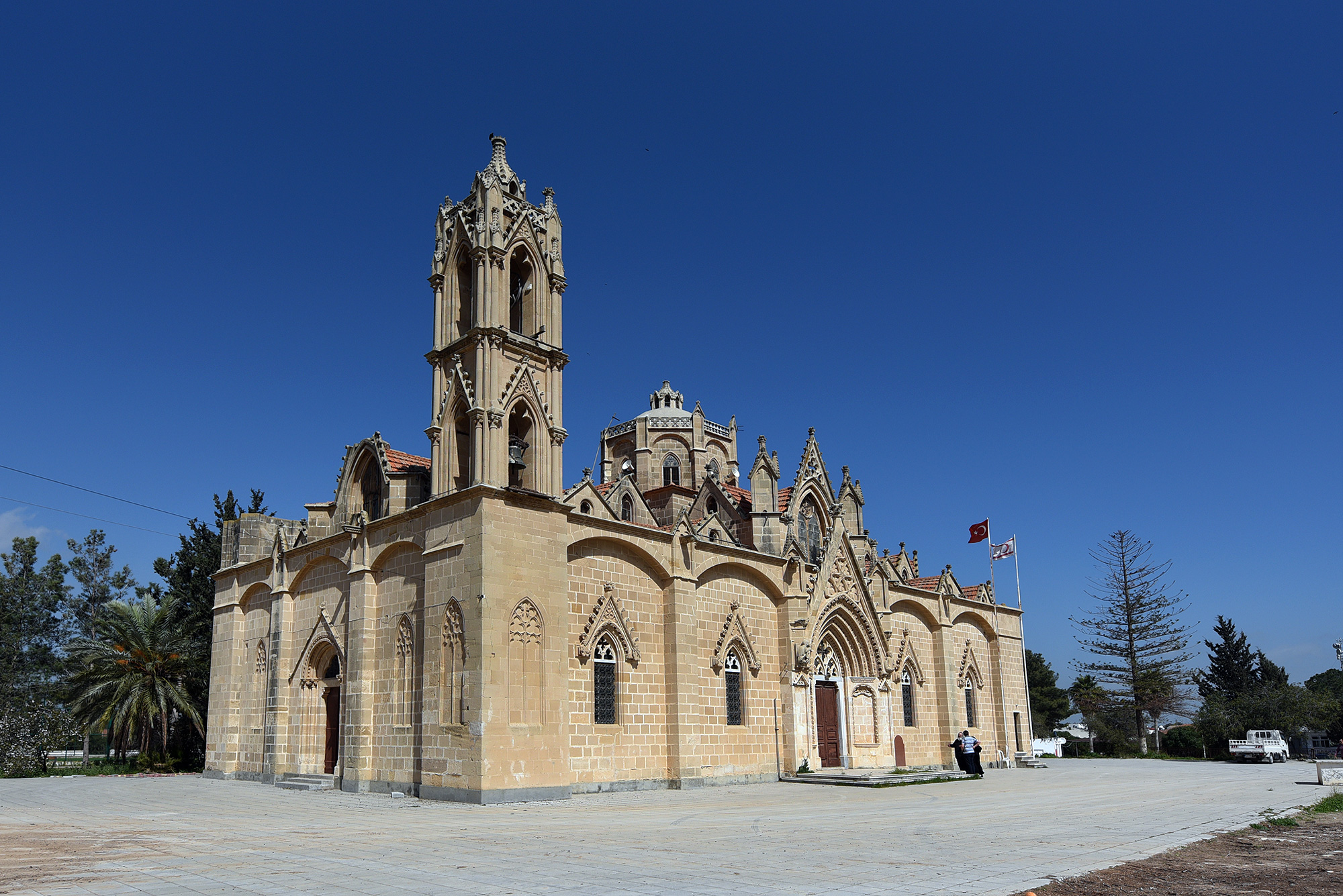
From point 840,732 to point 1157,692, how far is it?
35591 millimetres

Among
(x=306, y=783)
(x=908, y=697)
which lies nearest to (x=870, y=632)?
(x=908, y=697)

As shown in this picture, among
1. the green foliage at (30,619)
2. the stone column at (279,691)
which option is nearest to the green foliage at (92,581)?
the green foliage at (30,619)

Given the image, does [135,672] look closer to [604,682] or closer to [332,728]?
[332,728]

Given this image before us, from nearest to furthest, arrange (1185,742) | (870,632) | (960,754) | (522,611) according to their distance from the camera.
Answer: (522,611) → (960,754) → (870,632) → (1185,742)

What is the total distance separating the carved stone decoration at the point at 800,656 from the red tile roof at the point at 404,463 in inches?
487

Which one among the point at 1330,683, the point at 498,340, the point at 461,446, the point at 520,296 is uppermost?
the point at 520,296

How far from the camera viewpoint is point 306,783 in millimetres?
24031

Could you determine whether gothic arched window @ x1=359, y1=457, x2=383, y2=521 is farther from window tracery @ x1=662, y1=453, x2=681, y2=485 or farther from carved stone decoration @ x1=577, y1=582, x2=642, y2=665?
window tracery @ x1=662, y1=453, x2=681, y2=485

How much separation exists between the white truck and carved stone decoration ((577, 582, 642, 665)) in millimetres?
32495

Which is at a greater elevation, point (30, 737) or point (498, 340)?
point (498, 340)

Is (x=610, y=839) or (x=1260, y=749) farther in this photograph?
(x=1260, y=749)

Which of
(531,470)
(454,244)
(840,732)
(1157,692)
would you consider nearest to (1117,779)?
(840,732)

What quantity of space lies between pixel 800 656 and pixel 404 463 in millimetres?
13200

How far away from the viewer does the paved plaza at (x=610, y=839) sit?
887cm
